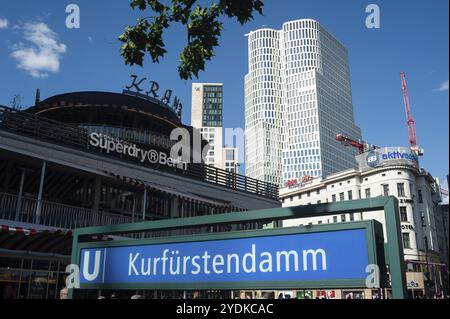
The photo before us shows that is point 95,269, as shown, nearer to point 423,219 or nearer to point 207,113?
point 423,219

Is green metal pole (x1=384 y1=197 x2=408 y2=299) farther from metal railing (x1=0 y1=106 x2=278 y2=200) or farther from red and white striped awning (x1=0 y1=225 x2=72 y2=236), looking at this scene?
metal railing (x1=0 y1=106 x2=278 y2=200)

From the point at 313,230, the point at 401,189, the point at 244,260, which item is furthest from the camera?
the point at 401,189

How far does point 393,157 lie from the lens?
66812 mm

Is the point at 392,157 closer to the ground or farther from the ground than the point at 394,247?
farther from the ground

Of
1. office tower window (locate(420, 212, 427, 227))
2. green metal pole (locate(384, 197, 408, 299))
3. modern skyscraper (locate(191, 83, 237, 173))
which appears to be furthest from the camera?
modern skyscraper (locate(191, 83, 237, 173))

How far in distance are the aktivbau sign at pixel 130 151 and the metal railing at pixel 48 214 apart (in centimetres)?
324

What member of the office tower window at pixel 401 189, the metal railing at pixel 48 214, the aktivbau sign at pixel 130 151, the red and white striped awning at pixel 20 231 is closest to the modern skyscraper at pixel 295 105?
the office tower window at pixel 401 189

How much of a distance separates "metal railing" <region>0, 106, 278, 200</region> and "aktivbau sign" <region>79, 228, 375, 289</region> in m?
14.0

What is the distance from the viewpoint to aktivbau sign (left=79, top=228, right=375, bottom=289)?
2689 millimetres

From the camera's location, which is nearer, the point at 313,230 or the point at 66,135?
the point at 313,230

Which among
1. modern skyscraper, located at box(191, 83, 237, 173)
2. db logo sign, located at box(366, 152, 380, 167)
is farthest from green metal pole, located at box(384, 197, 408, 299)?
modern skyscraper, located at box(191, 83, 237, 173)

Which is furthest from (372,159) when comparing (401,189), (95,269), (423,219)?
(95,269)

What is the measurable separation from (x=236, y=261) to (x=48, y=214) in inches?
584
